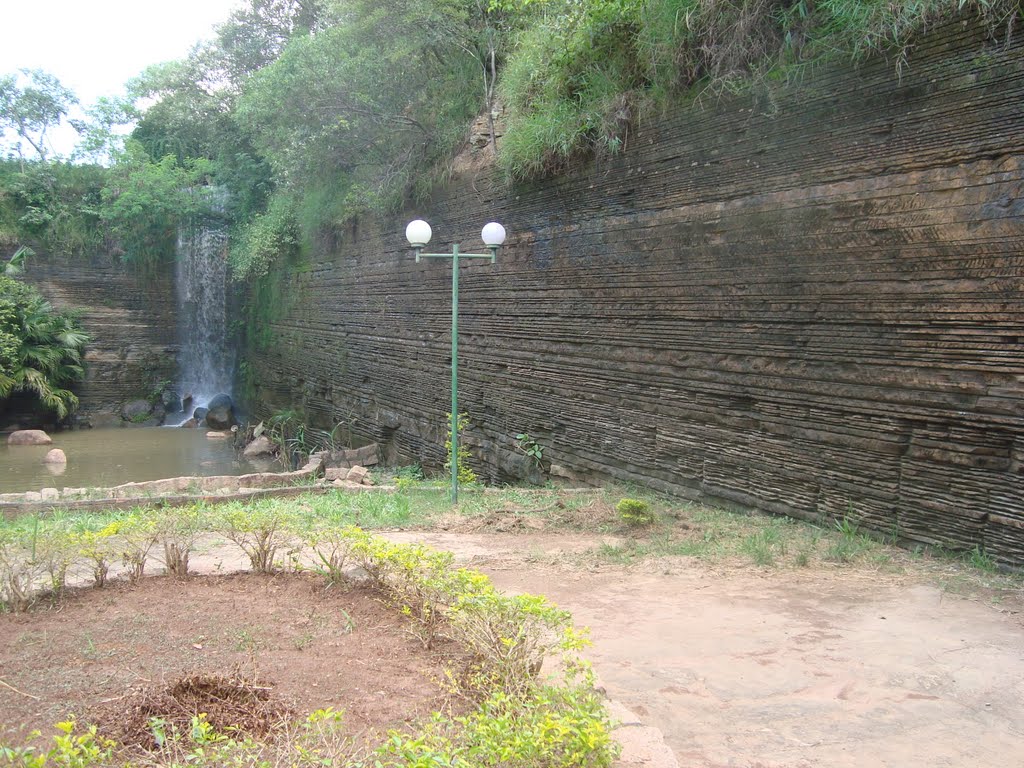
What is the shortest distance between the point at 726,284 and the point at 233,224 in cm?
1764

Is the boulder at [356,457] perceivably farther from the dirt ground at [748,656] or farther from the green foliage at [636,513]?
the dirt ground at [748,656]

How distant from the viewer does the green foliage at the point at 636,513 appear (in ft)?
19.5

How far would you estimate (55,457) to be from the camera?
15211 millimetres

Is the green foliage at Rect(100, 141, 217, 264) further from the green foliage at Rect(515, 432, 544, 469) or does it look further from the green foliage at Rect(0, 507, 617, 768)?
the green foliage at Rect(0, 507, 617, 768)

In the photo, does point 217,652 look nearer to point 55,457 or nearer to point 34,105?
point 55,457

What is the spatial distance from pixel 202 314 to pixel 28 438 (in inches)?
230

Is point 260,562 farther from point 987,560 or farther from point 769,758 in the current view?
point 987,560

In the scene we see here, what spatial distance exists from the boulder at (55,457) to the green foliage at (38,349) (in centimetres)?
291

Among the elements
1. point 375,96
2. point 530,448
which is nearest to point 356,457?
point 530,448

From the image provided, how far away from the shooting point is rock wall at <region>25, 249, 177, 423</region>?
19.9 meters

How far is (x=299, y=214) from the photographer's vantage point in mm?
16531

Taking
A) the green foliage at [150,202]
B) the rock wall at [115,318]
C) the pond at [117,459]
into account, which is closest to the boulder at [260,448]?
the pond at [117,459]

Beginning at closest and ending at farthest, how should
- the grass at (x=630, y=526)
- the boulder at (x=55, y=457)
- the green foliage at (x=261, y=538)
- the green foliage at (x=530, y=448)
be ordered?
the green foliage at (x=261, y=538)
the grass at (x=630, y=526)
the green foliage at (x=530, y=448)
the boulder at (x=55, y=457)

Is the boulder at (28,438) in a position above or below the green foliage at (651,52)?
below
